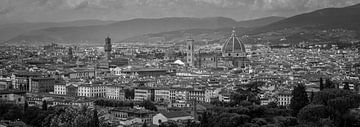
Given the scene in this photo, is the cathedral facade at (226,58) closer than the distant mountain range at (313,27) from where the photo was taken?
Yes

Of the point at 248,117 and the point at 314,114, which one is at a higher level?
the point at 314,114

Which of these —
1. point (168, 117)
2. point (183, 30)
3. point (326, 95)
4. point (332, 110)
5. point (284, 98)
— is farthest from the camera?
point (183, 30)

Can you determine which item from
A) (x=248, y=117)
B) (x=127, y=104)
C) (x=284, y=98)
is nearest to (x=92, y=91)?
(x=127, y=104)

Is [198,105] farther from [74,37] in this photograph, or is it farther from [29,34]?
[74,37]

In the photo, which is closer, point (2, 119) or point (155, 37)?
point (2, 119)

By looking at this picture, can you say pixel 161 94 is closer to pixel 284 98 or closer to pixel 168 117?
pixel 284 98

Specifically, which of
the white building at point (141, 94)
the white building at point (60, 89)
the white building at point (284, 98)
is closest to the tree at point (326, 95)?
the white building at point (284, 98)

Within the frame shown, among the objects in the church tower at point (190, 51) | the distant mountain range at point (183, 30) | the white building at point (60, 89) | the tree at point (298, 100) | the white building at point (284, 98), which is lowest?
the white building at point (60, 89)

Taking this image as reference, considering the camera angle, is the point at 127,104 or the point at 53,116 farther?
the point at 127,104

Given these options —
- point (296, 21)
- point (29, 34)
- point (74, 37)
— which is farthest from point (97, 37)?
point (296, 21)

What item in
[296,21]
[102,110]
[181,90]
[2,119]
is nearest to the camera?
[2,119]

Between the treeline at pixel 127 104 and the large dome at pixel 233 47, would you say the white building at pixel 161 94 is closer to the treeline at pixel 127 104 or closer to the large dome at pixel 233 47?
the treeline at pixel 127 104
